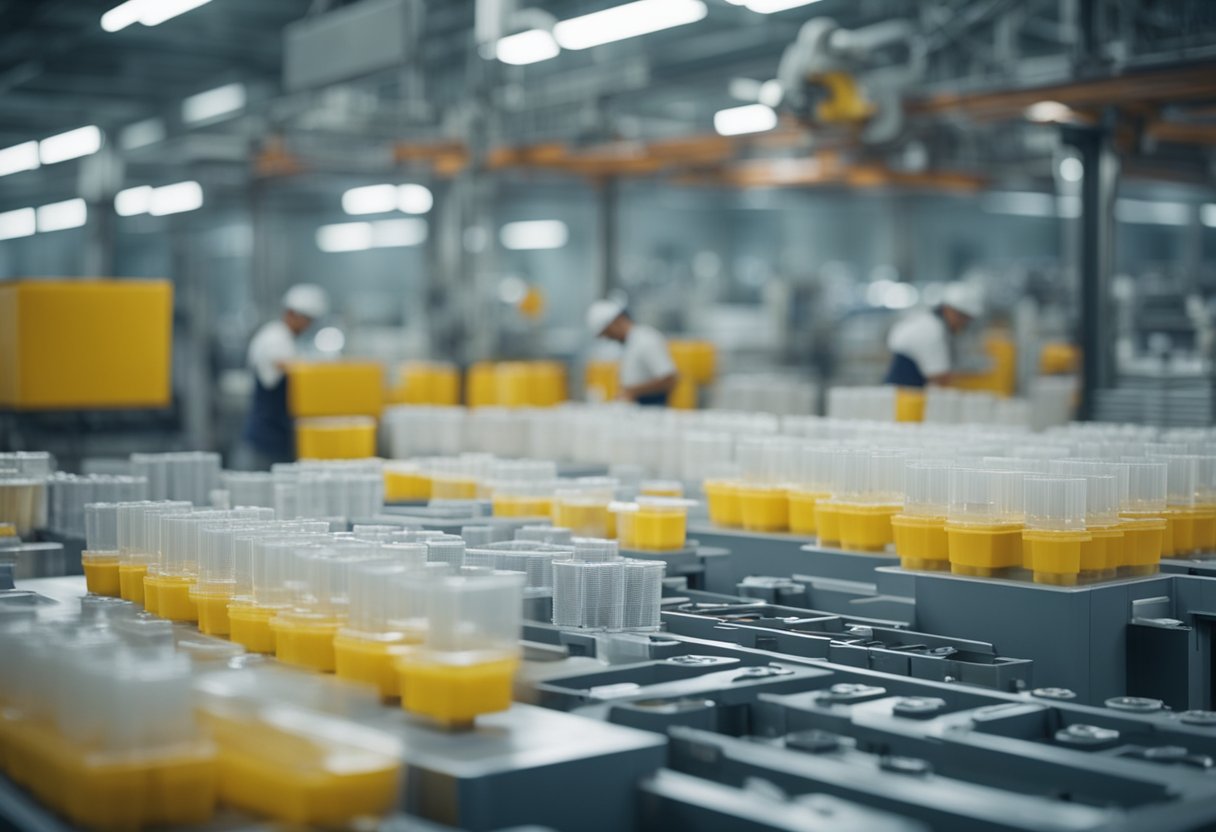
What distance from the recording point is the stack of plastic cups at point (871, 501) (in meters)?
3.78

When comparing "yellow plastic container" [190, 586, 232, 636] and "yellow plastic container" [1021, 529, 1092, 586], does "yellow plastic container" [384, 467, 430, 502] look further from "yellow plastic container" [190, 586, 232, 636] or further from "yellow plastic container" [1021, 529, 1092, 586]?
"yellow plastic container" [1021, 529, 1092, 586]

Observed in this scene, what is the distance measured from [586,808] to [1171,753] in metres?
1.02

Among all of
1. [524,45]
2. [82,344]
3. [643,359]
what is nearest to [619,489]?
[82,344]

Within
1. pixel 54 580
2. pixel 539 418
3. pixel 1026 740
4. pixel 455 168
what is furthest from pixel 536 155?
pixel 1026 740

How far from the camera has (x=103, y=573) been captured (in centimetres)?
319

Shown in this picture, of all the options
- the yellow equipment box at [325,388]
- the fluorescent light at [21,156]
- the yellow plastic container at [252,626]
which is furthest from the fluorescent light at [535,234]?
the yellow plastic container at [252,626]

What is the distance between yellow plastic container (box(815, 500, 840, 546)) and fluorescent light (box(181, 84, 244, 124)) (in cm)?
1299

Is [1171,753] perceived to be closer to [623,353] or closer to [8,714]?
[8,714]

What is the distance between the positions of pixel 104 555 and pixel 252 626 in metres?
0.81

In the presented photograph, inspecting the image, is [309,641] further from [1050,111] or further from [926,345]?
[1050,111]

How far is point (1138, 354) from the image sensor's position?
11438 millimetres

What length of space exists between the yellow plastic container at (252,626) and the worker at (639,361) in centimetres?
529

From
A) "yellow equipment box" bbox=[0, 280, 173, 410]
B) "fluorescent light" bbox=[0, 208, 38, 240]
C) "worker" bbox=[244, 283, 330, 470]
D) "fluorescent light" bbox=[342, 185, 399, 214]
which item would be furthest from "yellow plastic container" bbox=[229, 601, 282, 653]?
"fluorescent light" bbox=[0, 208, 38, 240]

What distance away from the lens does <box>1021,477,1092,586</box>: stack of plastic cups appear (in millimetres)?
3154
